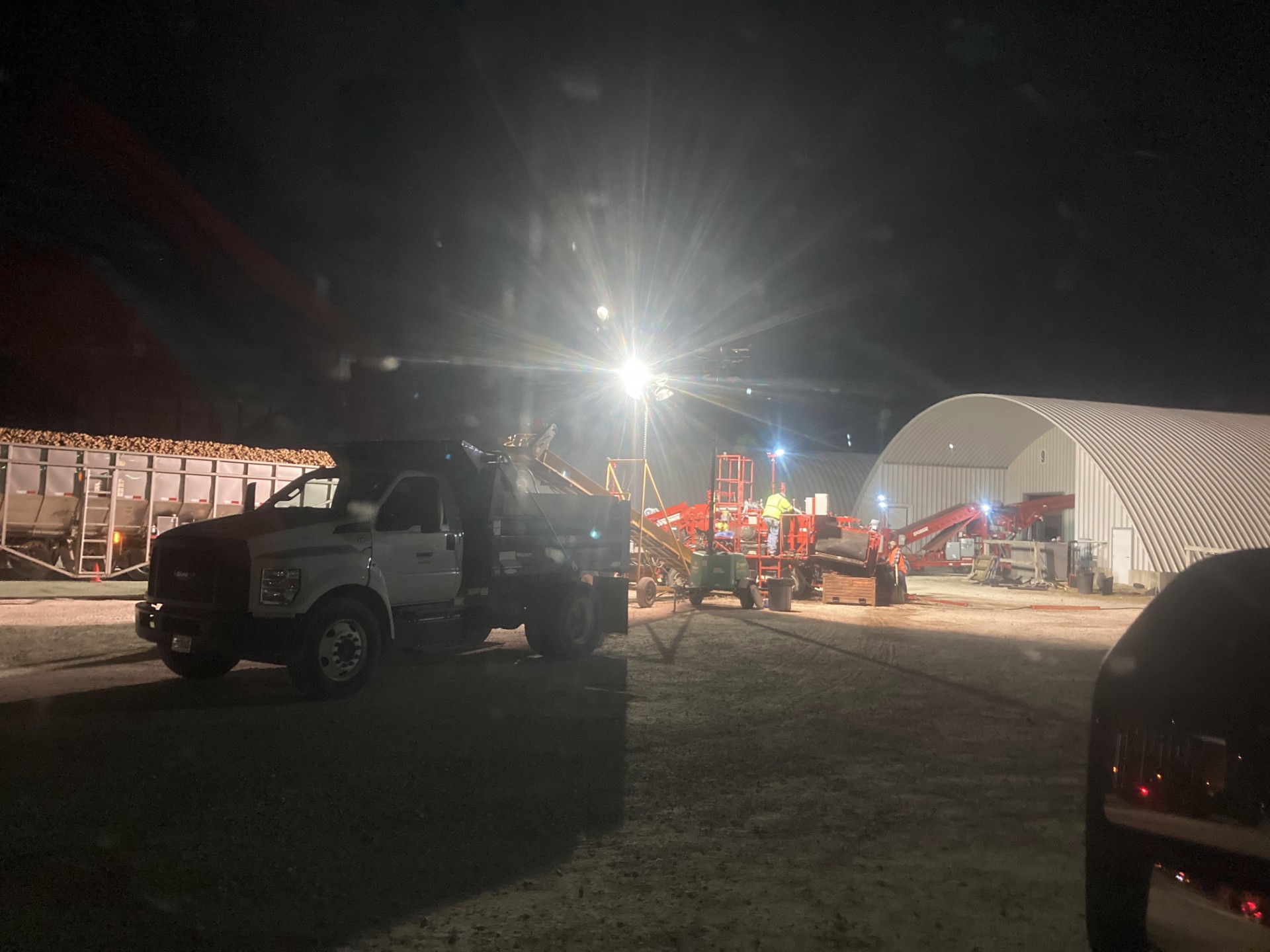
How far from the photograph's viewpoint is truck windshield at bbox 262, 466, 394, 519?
9.75 metres

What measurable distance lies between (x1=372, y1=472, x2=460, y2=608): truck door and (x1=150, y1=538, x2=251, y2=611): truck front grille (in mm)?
1308

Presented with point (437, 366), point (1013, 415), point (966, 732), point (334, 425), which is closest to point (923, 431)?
point (1013, 415)

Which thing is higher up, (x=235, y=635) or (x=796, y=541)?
(x=796, y=541)

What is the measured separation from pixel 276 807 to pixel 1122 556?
106ft

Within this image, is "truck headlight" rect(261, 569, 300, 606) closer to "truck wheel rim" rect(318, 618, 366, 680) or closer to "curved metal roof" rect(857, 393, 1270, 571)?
"truck wheel rim" rect(318, 618, 366, 680)

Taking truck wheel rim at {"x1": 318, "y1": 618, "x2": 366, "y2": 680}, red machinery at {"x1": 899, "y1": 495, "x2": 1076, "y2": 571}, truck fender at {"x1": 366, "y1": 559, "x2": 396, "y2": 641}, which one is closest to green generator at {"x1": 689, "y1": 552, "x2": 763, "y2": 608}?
truck fender at {"x1": 366, "y1": 559, "x2": 396, "y2": 641}

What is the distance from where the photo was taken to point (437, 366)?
3506 cm

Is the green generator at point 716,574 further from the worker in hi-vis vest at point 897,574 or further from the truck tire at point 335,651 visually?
the truck tire at point 335,651

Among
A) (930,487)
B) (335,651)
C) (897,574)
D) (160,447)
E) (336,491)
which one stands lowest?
(335,651)

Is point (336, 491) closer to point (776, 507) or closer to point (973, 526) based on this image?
point (776, 507)

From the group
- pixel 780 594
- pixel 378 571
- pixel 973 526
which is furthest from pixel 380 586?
pixel 973 526

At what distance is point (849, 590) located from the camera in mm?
22500

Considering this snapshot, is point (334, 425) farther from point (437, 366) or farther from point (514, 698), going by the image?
point (514, 698)

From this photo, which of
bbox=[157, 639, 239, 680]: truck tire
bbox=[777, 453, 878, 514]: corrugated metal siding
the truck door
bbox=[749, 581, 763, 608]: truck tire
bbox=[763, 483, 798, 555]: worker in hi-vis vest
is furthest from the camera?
bbox=[777, 453, 878, 514]: corrugated metal siding
